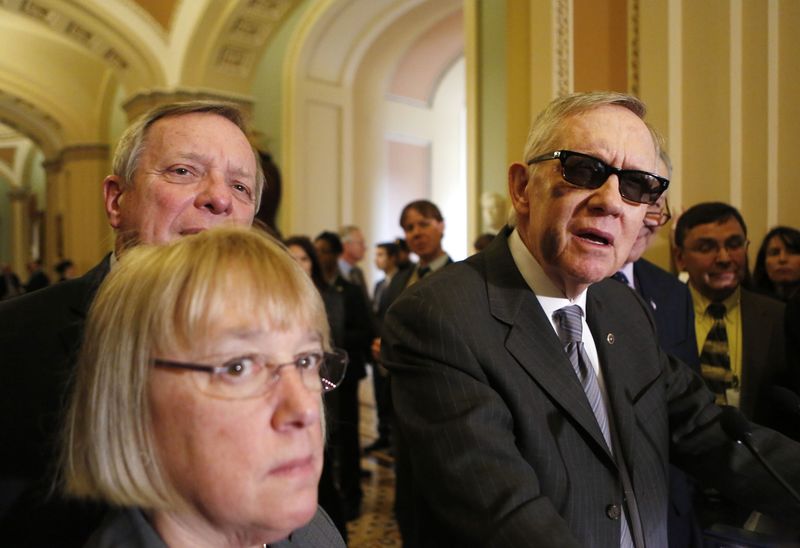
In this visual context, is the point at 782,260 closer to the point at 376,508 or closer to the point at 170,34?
the point at 376,508

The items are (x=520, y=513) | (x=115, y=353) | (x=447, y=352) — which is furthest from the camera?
(x=447, y=352)

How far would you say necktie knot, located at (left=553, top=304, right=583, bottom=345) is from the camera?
1.48m

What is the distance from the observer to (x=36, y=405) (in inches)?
51.5

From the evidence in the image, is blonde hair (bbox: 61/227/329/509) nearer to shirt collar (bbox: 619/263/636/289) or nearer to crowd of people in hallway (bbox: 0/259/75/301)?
shirt collar (bbox: 619/263/636/289)

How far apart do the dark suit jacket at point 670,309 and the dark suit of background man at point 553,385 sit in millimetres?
883

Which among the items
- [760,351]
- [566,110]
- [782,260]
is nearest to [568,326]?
[566,110]

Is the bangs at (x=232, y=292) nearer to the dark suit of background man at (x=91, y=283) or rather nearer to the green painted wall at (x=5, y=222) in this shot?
the dark suit of background man at (x=91, y=283)

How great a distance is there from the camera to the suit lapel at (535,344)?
134 centimetres

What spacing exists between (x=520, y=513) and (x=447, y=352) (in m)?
0.31

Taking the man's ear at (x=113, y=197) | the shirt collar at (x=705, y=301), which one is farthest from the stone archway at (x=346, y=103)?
the man's ear at (x=113, y=197)

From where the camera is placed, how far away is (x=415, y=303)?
1.40 m

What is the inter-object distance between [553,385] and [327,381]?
1.59 ft

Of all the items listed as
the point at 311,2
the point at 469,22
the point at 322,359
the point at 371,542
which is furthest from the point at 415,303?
the point at 311,2

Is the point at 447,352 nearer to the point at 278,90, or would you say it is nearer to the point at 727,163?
the point at 727,163
